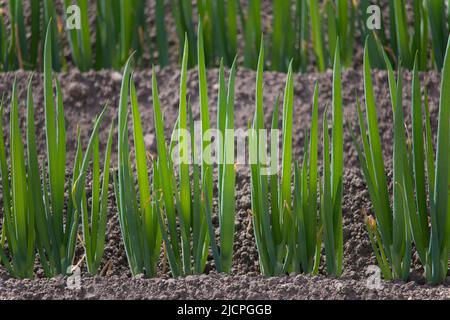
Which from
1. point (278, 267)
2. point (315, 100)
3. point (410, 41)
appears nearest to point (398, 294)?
point (278, 267)

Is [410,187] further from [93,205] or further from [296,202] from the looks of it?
[93,205]

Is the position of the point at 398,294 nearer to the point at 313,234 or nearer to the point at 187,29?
the point at 313,234

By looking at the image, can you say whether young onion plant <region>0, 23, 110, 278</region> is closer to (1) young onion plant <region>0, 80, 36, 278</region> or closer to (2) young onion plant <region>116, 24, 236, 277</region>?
(1) young onion plant <region>0, 80, 36, 278</region>

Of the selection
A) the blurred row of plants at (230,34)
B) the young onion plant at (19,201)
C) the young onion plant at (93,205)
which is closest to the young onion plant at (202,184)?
the young onion plant at (93,205)

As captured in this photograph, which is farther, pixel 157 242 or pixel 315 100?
pixel 157 242

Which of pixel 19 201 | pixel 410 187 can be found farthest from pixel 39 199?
pixel 410 187

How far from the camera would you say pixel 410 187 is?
93.9 inches

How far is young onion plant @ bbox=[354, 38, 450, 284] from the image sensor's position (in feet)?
7.70

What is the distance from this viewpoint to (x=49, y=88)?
2.41 meters

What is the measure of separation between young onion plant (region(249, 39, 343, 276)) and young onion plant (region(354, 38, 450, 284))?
0.25ft

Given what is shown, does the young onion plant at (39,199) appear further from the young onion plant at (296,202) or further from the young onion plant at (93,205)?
the young onion plant at (296,202)

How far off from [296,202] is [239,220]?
1.57 ft
